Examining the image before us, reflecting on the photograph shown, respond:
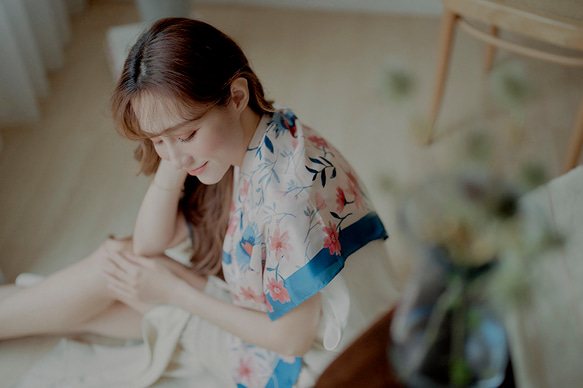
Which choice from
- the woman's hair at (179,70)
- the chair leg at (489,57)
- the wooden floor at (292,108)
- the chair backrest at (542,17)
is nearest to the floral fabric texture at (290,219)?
the woman's hair at (179,70)

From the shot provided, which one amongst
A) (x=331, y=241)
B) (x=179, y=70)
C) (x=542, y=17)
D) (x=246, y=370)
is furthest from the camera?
(x=542, y=17)

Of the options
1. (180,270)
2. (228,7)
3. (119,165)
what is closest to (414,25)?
(228,7)

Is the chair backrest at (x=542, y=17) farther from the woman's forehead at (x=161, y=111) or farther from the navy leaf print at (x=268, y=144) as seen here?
the woman's forehead at (x=161, y=111)

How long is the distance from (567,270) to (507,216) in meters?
0.44

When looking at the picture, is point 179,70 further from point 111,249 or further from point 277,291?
point 111,249

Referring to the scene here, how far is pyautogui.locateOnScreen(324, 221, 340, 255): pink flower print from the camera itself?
80cm

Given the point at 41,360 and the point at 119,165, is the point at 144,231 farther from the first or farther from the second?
the point at 119,165

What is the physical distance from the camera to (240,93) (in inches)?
31.3

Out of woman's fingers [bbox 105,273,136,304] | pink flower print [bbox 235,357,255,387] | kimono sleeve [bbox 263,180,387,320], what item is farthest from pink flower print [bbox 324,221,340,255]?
woman's fingers [bbox 105,273,136,304]

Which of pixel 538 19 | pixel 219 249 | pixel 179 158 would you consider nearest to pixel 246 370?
pixel 219 249

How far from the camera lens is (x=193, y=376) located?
1.12m

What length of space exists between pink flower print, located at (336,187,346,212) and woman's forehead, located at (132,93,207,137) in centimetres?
25

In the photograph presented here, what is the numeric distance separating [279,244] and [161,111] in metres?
0.26

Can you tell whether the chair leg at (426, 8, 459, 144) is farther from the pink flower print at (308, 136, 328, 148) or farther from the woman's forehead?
the woman's forehead
